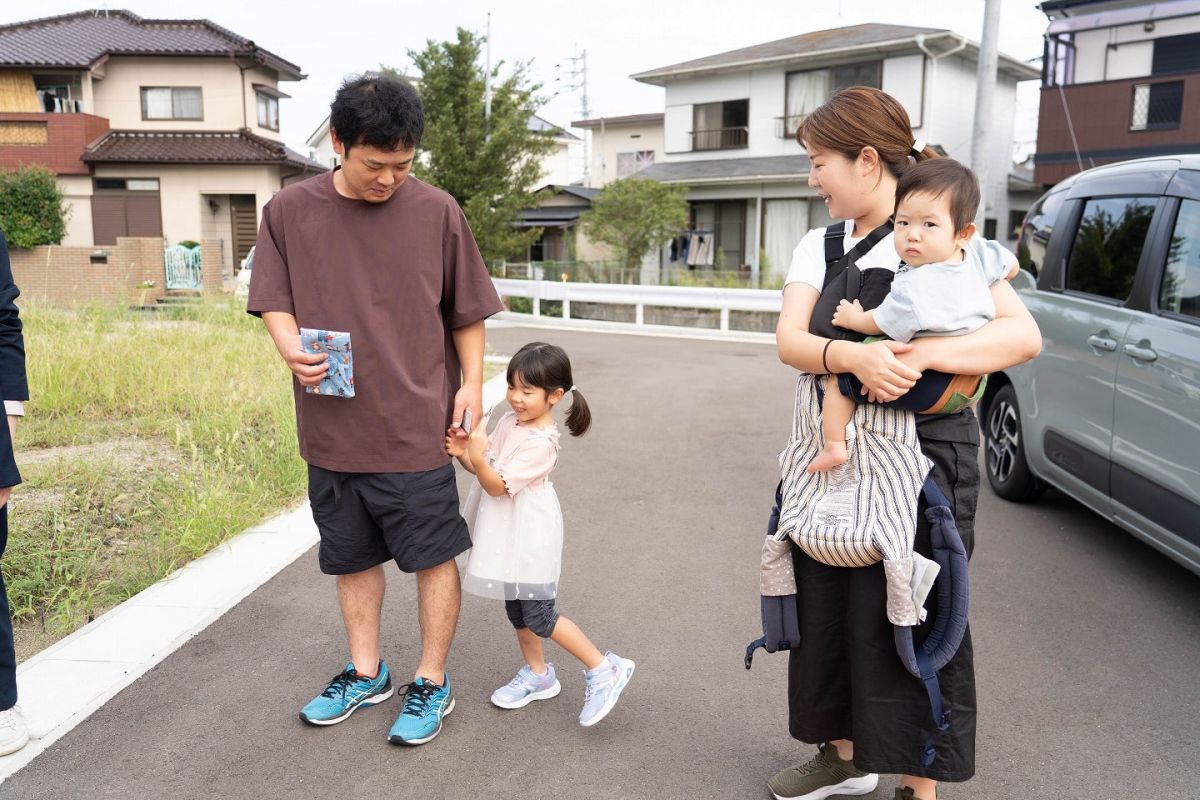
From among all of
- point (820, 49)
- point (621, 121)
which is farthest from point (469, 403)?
point (621, 121)

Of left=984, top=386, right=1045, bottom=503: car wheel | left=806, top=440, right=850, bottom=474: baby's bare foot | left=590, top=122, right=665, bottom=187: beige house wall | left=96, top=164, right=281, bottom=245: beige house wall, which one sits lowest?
left=984, top=386, right=1045, bottom=503: car wheel

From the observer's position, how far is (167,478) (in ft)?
19.7

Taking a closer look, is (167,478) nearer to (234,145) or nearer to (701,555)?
(701,555)

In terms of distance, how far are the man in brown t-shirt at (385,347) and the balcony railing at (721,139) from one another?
27607 millimetres

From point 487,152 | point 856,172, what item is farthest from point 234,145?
point 856,172

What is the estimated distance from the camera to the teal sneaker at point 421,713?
3170 millimetres

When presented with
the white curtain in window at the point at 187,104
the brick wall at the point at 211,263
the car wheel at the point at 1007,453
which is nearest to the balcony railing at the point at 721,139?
the brick wall at the point at 211,263

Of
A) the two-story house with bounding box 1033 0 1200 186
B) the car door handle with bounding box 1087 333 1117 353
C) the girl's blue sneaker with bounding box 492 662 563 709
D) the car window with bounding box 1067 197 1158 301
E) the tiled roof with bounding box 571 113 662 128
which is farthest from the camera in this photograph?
the tiled roof with bounding box 571 113 662 128

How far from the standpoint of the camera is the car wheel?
6.07 m

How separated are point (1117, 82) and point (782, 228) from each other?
30.4 feet

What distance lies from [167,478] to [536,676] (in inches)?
137

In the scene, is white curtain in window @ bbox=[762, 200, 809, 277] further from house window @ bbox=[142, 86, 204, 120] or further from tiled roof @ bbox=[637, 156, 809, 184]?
house window @ bbox=[142, 86, 204, 120]

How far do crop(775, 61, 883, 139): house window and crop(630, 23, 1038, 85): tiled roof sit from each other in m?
0.62

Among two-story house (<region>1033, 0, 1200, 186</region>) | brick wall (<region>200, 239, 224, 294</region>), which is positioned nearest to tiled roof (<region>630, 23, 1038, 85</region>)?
two-story house (<region>1033, 0, 1200, 186</region>)
